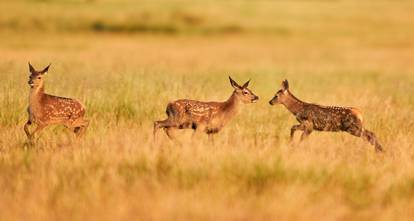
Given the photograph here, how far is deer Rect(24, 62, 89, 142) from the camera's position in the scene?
33.0 feet

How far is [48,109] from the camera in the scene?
399 inches

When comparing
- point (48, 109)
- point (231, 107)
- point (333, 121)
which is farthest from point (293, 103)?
point (48, 109)

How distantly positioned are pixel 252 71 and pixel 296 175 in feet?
57.0

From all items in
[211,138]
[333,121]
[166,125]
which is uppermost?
[333,121]

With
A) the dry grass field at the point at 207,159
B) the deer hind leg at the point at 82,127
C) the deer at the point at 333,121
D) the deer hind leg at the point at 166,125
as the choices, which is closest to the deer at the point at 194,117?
the deer hind leg at the point at 166,125

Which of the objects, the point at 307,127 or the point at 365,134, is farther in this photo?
the point at 307,127

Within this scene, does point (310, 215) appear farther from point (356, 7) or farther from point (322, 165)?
point (356, 7)

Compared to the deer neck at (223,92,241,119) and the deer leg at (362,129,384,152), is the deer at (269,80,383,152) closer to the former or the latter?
the deer leg at (362,129,384,152)

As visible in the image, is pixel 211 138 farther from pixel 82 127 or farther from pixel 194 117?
pixel 82 127

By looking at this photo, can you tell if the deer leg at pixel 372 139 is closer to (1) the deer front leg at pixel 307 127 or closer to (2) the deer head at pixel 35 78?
(1) the deer front leg at pixel 307 127

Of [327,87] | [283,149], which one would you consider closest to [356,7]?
[327,87]

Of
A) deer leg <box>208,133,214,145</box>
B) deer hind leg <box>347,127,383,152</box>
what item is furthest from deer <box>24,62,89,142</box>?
deer hind leg <box>347,127,383,152</box>

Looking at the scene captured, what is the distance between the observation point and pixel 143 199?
23.3 ft

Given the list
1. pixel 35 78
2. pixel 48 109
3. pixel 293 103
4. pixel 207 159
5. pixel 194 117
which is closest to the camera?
pixel 207 159
